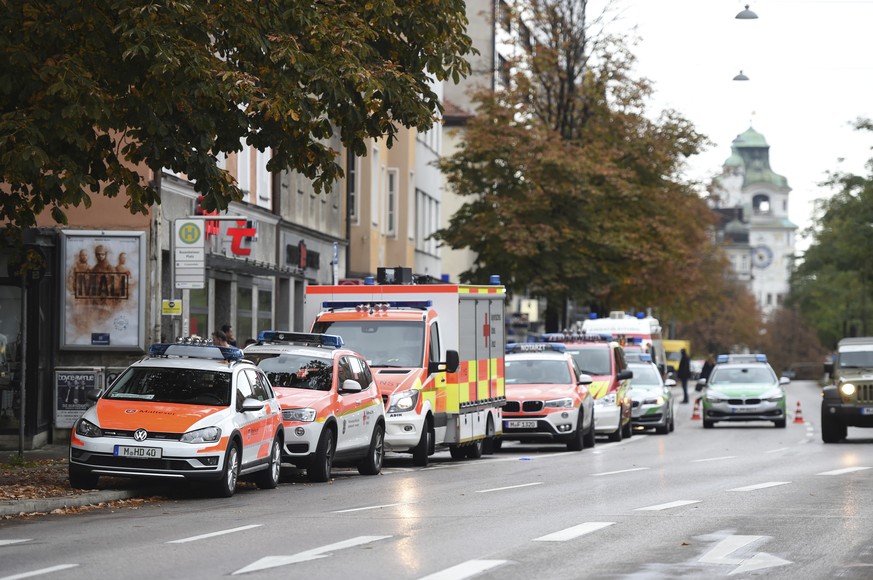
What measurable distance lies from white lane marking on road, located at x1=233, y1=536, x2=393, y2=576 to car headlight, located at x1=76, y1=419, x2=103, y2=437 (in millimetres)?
5194

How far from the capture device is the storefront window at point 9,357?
2730 cm

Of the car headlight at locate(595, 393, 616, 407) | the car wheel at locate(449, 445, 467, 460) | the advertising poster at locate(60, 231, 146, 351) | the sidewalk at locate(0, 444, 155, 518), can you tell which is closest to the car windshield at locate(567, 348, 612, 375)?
the car headlight at locate(595, 393, 616, 407)

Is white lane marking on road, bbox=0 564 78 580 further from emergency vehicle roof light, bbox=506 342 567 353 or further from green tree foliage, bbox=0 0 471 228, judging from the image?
emergency vehicle roof light, bbox=506 342 567 353

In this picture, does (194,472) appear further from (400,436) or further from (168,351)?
(400,436)

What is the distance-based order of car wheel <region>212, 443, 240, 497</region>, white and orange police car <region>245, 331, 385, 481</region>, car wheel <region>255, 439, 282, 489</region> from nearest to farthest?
car wheel <region>212, 443, 240, 497</region> < car wheel <region>255, 439, 282, 489</region> < white and orange police car <region>245, 331, 385, 481</region>

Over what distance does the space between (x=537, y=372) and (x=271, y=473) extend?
12.3 meters

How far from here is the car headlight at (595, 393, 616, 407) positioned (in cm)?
3468

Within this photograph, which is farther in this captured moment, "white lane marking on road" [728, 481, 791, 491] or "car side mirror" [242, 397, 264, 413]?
"white lane marking on road" [728, 481, 791, 491]

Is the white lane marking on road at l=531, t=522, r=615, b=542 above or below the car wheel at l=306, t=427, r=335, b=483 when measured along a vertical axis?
below

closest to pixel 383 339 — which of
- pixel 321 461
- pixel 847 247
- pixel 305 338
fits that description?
pixel 305 338

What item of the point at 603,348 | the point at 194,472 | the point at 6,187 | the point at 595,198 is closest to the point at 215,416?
the point at 194,472

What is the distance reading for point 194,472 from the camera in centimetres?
1809

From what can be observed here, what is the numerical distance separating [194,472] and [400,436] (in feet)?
22.3

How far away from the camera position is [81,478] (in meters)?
18.4
